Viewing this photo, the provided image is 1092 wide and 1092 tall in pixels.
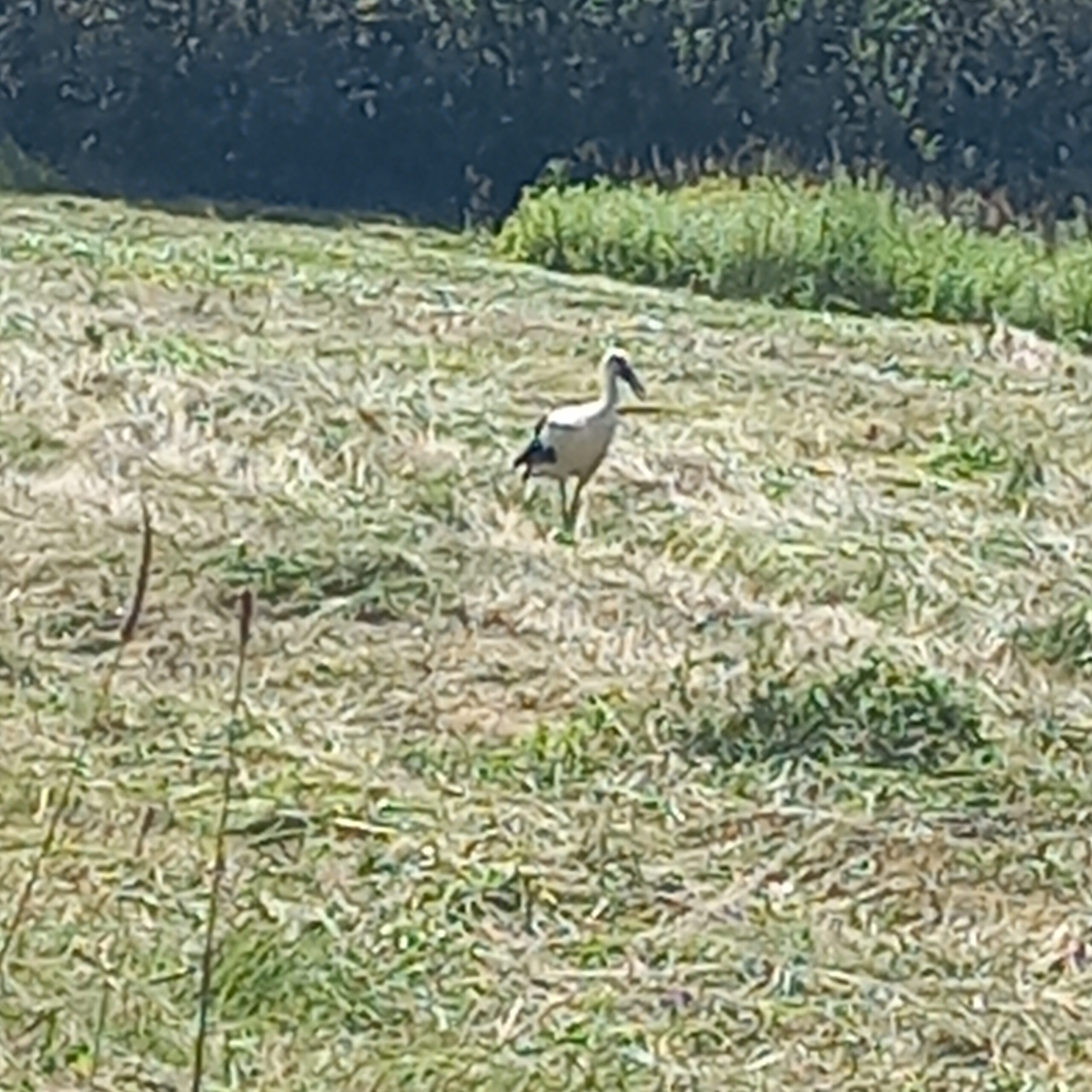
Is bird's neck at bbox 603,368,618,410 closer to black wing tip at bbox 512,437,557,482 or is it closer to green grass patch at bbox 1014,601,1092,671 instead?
black wing tip at bbox 512,437,557,482

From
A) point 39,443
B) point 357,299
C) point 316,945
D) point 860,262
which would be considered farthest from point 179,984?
point 860,262

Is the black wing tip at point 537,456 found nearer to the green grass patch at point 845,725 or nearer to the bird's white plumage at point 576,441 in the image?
the bird's white plumage at point 576,441

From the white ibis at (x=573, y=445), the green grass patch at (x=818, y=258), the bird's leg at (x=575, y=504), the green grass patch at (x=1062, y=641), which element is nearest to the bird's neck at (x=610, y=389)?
the white ibis at (x=573, y=445)

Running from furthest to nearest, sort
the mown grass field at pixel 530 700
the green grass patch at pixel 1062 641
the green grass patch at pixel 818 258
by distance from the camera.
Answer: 1. the green grass patch at pixel 818 258
2. the green grass patch at pixel 1062 641
3. the mown grass field at pixel 530 700

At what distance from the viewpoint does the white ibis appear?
543 cm

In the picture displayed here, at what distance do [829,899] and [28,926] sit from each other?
1.07 meters

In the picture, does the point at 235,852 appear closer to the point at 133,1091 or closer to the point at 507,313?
the point at 133,1091

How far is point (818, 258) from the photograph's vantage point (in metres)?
8.09

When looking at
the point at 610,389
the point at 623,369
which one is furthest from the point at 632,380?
the point at 610,389

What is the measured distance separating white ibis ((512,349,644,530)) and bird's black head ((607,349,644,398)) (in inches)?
1.6

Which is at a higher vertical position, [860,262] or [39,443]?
[39,443]

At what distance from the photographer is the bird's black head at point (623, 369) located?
18.7 ft

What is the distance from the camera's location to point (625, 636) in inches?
197

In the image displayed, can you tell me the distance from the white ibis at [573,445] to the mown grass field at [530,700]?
0.25ft
